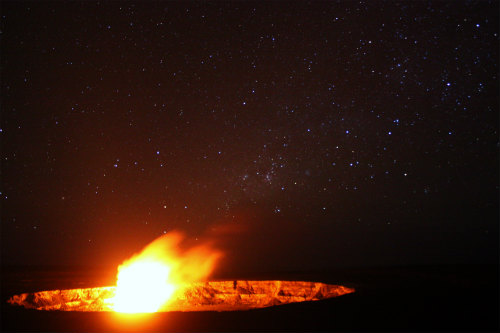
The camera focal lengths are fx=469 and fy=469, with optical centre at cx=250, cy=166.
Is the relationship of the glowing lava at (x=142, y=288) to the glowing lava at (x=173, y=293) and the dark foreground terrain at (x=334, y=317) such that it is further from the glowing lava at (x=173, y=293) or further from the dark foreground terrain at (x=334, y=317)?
the dark foreground terrain at (x=334, y=317)

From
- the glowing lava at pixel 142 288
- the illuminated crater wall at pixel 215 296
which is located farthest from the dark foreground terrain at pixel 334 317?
the glowing lava at pixel 142 288

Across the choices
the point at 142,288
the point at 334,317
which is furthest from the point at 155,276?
the point at 334,317

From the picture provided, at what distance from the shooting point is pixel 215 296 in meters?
12.0

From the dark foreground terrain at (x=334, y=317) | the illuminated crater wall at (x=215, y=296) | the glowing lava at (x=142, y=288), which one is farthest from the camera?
the glowing lava at (x=142, y=288)

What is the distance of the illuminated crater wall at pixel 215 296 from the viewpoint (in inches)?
408

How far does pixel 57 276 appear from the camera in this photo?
13195 mm

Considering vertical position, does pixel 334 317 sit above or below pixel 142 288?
below

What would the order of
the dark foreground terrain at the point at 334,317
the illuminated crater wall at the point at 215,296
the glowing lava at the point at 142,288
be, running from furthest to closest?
the glowing lava at the point at 142,288 < the illuminated crater wall at the point at 215,296 < the dark foreground terrain at the point at 334,317

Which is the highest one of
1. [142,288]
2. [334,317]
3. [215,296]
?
[142,288]

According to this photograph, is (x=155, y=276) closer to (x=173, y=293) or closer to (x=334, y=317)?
(x=173, y=293)

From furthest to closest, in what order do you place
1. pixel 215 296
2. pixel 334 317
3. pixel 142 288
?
1. pixel 142 288
2. pixel 215 296
3. pixel 334 317

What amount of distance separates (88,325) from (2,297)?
11.7ft

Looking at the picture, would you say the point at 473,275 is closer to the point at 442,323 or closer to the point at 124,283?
the point at 442,323

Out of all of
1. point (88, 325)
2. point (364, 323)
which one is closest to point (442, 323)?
point (364, 323)
